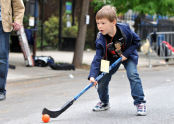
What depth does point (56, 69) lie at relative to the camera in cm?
1111

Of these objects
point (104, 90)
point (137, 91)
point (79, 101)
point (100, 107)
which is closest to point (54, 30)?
point (79, 101)

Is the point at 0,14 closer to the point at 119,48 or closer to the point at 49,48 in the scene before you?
the point at 119,48

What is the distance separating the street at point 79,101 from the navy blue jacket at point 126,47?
615 millimetres

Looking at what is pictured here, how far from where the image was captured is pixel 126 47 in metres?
5.50

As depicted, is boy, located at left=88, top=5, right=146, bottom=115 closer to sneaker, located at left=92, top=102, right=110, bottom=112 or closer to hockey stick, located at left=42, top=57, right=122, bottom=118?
hockey stick, located at left=42, top=57, right=122, bottom=118

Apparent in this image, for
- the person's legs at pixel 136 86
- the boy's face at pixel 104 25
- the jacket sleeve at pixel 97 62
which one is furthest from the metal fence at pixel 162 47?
the boy's face at pixel 104 25

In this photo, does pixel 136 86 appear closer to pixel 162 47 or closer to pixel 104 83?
pixel 104 83

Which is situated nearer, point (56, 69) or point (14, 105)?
point (14, 105)

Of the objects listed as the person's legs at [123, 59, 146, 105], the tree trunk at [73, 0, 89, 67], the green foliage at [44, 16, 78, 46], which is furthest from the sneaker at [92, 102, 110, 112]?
the green foliage at [44, 16, 78, 46]

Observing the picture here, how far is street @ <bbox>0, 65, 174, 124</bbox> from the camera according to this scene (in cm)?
534

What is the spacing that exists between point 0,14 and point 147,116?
8.68 feet

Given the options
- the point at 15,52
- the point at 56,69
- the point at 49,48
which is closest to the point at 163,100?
the point at 56,69

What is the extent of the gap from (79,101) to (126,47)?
156 centimetres

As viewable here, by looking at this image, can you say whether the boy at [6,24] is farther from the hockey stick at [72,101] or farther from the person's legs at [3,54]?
the hockey stick at [72,101]
